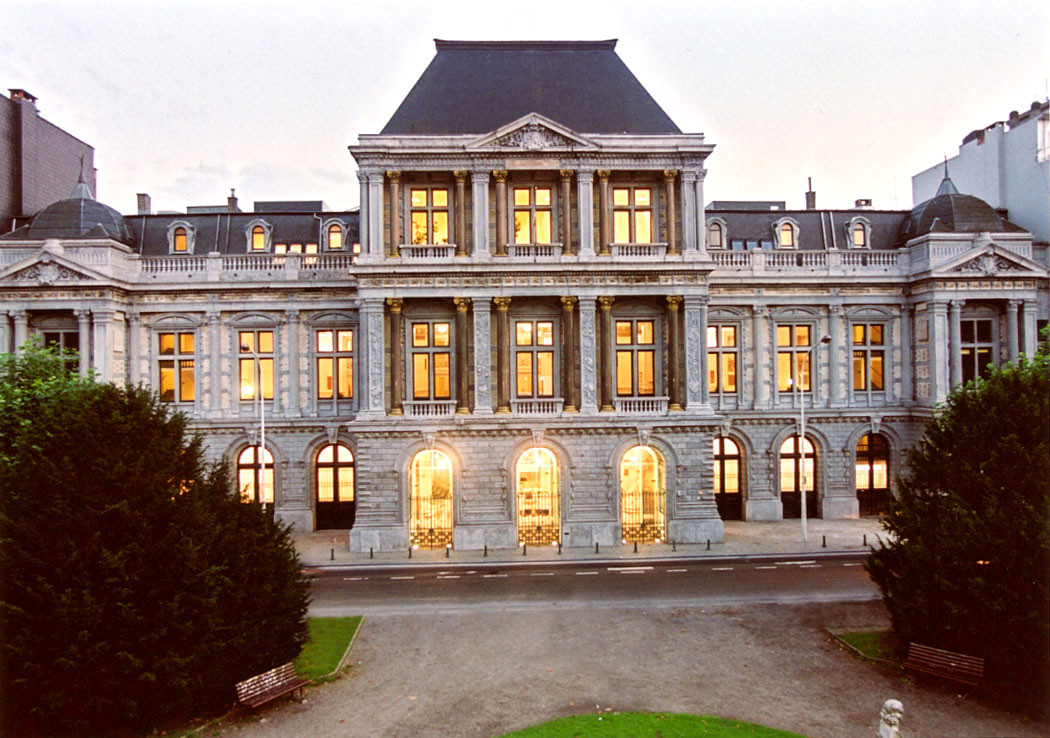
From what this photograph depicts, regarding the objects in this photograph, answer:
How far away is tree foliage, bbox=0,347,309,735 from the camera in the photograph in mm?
13336

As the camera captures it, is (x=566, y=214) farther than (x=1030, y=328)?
No

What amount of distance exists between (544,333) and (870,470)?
20.9 meters

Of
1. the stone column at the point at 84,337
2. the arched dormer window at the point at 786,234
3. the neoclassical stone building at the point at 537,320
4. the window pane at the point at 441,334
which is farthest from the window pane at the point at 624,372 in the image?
the stone column at the point at 84,337

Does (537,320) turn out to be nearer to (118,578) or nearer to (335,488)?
(335,488)

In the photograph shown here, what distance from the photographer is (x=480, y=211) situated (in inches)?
1252

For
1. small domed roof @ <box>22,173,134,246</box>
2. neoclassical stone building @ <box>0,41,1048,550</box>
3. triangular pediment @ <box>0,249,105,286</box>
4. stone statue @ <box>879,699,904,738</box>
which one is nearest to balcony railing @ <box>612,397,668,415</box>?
neoclassical stone building @ <box>0,41,1048,550</box>

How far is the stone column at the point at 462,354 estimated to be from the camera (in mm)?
31672

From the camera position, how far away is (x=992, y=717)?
1475cm

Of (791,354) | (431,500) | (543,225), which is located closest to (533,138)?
(543,225)

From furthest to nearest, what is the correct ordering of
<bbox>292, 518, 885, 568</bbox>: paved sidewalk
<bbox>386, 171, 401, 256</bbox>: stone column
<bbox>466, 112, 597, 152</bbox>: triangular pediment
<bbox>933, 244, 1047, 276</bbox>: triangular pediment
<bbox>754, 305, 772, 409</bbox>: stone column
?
<bbox>754, 305, 772, 409</bbox>: stone column → <bbox>933, 244, 1047, 276</bbox>: triangular pediment → <bbox>386, 171, 401, 256</bbox>: stone column → <bbox>466, 112, 597, 152</bbox>: triangular pediment → <bbox>292, 518, 885, 568</bbox>: paved sidewalk

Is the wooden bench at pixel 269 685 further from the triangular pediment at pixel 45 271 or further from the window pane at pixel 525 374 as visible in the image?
the triangular pediment at pixel 45 271

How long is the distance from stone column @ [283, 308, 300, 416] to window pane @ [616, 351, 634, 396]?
56.9 feet

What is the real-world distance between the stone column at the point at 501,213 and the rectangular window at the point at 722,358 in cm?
1329

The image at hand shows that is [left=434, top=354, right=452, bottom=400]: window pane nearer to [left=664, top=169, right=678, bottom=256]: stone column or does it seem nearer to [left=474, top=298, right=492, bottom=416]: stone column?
[left=474, top=298, right=492, bottom=416]: stone column
